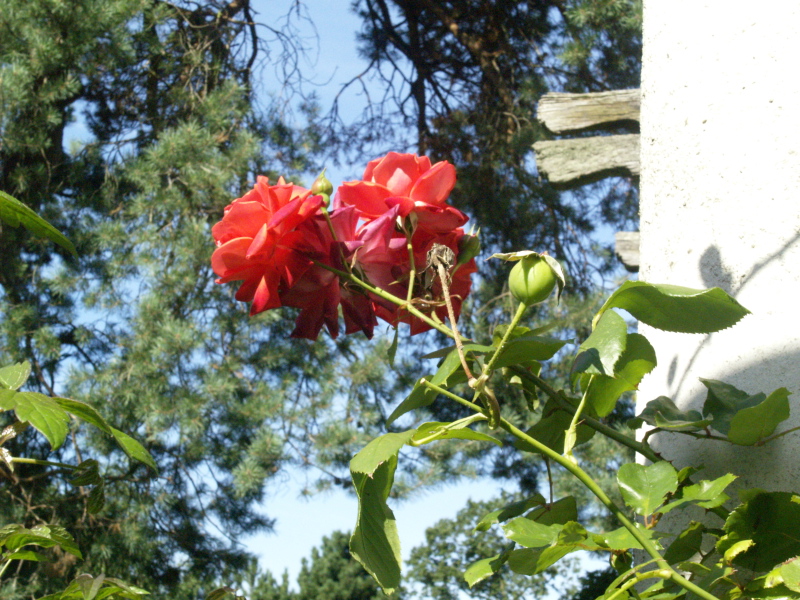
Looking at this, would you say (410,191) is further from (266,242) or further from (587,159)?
(587,159)

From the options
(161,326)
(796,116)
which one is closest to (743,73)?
(796,116)

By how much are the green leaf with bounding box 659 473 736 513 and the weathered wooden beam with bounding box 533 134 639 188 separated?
5.39 feet

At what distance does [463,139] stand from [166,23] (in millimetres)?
1455

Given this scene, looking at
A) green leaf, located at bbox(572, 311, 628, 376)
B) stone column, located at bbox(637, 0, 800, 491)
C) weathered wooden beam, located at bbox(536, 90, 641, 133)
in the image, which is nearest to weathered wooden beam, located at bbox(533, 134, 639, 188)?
weathered wooden beam, located at bbox(536, 90, 641, 133)

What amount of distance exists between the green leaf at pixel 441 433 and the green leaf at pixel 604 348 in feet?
0.19

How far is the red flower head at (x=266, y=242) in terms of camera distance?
1.48ft

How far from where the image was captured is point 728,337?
0.51 meters

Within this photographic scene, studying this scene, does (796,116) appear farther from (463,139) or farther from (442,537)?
(442,537)

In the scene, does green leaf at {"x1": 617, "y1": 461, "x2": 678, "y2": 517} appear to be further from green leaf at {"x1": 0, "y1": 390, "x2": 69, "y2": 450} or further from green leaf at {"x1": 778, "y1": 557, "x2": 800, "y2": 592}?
green leaf at {"x1": 0, "y1": 390, "x2": 69, "y2": 450}

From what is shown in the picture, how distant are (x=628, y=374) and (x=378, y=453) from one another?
0.15m

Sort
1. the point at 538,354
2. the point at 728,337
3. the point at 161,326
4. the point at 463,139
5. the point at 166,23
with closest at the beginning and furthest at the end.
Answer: the point at 538,354
the point at 728,337
the point at 161,326
the point at 166,23
the point at 463,139

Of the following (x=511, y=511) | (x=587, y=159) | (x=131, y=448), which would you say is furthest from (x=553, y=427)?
(x=587, y=159)

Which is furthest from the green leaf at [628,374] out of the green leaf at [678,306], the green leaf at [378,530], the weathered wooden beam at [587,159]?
the weathered wooden beam at [587,159]

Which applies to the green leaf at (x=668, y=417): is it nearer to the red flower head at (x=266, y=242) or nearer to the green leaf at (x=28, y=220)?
the red flower head at (x=266, y=242)
